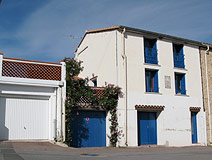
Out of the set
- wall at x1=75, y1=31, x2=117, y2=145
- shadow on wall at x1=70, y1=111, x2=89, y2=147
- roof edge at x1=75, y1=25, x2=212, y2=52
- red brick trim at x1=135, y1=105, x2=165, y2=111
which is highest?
roof edge at x1=75, y1=25, x2=212, y2=52

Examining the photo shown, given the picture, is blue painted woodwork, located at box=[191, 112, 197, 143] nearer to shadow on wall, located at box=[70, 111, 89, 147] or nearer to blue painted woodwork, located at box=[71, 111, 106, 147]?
blue painted woodwork, located at box=[71, 111, 106, 147]

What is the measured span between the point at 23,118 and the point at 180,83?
426 inches

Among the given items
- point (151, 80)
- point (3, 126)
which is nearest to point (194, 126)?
point (151, 80)

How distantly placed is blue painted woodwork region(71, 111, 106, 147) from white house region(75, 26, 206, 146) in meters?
0.47

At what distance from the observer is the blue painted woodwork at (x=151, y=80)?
58.8 feet

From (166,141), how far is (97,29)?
27.5ft

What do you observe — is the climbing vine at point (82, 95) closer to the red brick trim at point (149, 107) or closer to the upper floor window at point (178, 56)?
the red brick trim at point (149, 107)

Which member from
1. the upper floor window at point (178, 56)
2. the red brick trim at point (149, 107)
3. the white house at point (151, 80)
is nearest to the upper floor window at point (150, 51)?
the white house at point (151, 80)

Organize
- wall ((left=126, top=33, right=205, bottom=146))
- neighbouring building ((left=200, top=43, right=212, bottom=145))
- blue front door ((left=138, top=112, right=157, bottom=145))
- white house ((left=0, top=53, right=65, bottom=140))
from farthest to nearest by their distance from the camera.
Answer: neighbouring building ((left=200, top=43, right=212, bottom=145)), blue front door ((left=138, top=112, right=157, bottom=145)), wall ((left=126, top=33, right=205, bottom=146)), white house ((left=0, top=53, right=65, bottom=140))

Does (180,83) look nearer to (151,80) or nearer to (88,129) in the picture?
(151,80)

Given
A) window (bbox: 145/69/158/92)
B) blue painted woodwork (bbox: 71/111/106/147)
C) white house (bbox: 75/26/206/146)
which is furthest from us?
window (bbox: 145/69/158/92)

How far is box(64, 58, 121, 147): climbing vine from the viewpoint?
14480 mm

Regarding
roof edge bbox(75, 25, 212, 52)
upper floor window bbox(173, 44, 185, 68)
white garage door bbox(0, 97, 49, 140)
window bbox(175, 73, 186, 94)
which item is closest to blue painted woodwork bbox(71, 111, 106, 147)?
white garage door bbox(0, 97, 49, 140)

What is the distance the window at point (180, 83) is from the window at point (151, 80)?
6.01 ft
